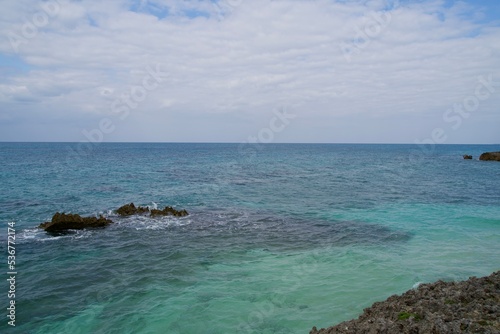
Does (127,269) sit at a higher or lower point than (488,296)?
lower

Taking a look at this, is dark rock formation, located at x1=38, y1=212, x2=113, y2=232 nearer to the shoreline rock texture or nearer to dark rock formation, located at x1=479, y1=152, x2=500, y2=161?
the shoreline rock texture

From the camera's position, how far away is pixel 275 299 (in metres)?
14.6

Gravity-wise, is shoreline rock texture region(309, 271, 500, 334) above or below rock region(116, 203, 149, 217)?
above

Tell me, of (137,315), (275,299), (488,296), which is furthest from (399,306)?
(137,315)

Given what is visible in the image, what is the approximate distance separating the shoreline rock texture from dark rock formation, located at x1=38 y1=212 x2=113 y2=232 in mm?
20036

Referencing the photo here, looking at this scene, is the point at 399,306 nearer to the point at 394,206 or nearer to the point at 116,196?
the point at 394,206

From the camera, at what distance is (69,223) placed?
979 inches

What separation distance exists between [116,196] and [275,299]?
28.9 metres

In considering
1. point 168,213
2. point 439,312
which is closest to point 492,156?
point 168,213

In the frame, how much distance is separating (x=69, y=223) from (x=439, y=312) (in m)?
23.8

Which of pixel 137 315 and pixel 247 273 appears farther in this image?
pixel 247 273

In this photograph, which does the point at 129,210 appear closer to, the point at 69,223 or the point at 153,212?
the point at 153,212

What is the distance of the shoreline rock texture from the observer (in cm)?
881

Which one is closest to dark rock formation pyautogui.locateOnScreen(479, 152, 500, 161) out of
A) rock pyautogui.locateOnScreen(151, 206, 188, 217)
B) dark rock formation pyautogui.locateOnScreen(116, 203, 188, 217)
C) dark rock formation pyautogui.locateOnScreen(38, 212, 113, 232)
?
rock pyautogui.locateOnScreen(151, 206, 188, 217)
